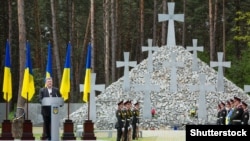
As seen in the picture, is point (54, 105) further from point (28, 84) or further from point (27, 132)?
point (28, 84)

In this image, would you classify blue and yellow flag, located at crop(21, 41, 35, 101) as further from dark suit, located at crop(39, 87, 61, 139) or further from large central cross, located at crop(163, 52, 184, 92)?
large central cross, located at crop(163, 52, 184, 92)

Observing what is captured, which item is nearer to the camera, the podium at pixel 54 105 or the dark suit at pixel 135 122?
the podium at pixel 54 105

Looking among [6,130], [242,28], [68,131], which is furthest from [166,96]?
[242,28]

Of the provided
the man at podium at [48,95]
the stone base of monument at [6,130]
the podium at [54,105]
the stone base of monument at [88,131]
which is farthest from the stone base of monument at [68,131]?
Result: the podium at [54,105]

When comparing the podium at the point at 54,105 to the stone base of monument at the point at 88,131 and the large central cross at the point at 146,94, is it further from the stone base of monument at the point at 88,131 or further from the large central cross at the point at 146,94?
the large central cross at the point at 146,94

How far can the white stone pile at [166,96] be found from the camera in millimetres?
37844

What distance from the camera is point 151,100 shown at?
130 feet

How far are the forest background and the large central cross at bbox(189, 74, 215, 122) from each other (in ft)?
38.0

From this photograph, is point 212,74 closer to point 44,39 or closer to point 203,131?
point 44,39

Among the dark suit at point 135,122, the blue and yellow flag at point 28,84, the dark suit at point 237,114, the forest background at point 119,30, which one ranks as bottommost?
Answer: the dark suit at point 135,122

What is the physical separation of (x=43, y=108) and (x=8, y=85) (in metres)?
3.41

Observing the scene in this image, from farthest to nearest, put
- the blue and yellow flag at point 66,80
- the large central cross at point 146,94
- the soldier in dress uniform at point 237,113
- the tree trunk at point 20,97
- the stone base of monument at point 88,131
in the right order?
1. the large central cross at point 146,94
2. the tree trunk at point 20,97
3. the blue and yellow flag at point 66,80
4. the stone base of monument at point 88,131
5. the soldier in dress uniform at point 237,113

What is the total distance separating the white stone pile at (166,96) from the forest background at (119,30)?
6.92m

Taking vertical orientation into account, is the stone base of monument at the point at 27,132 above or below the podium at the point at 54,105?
below
